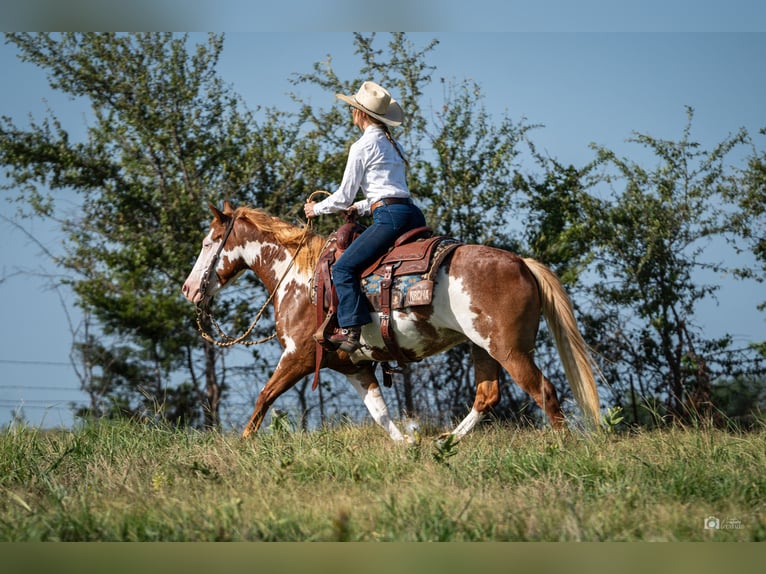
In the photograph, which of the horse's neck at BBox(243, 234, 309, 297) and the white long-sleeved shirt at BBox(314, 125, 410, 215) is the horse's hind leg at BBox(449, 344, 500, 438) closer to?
the white long-sleeved shirt at BBox(314, 125, 410, 215)

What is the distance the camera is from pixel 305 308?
6.79 meters

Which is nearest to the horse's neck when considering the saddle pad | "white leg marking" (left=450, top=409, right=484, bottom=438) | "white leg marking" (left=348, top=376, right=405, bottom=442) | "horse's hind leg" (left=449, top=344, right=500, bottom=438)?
the saddle pad

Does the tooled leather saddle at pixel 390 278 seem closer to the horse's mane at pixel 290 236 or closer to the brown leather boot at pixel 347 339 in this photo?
the brown leather boot at pixel 347 339

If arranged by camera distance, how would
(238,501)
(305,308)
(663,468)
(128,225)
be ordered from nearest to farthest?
(238,501) < (663,468) < (305,308) < (128,225)

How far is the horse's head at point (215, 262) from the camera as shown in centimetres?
747

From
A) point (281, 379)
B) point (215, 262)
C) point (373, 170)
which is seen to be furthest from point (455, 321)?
point (215, 262)

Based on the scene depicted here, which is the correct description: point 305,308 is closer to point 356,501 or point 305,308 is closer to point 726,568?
point 356,501

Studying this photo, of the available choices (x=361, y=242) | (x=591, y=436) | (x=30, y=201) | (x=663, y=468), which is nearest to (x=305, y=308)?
(x=361, y=242)

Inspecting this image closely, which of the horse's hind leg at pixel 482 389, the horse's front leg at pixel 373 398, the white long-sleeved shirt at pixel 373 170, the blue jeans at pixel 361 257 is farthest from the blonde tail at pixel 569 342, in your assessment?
the horse's front leg at pixel 373 398

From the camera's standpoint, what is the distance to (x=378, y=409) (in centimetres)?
684

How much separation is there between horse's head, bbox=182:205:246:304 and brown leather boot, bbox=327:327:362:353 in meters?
1.55

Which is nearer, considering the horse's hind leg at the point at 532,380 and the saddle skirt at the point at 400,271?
the horse's hind leg at the point at 532,380

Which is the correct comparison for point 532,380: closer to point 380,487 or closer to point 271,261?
point 380,487

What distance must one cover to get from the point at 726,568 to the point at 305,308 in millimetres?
4063
